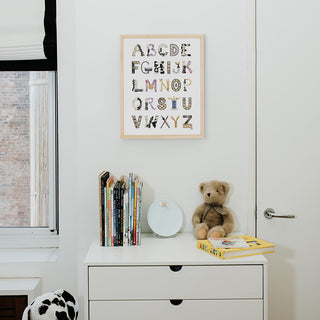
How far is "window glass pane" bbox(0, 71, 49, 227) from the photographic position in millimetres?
2088

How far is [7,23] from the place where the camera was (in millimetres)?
1914

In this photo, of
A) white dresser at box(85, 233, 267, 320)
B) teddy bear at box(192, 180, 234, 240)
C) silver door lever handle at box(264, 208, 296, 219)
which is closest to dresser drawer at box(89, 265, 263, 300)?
white dresser at box(85, 233, 267, 320)

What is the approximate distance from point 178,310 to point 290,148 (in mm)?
930

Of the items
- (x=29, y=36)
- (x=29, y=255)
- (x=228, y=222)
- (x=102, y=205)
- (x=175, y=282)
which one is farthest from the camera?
(x=29, y=255)

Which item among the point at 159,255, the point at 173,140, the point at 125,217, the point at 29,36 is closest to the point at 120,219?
the point at 125,217

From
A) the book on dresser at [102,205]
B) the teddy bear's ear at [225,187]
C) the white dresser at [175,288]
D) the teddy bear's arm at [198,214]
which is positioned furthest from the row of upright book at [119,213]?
the teddy bear's ear at [225,187]

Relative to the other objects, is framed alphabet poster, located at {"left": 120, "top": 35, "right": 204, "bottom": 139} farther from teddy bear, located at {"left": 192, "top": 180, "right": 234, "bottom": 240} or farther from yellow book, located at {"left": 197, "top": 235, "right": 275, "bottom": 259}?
yellow book, located at {"left": 197, "top": 235, "right": 275, "bottom": 259}

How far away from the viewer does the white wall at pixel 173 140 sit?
180 centimetres

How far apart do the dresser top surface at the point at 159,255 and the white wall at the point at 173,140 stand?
0.23 metres

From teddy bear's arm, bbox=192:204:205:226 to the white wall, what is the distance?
2.0 inches

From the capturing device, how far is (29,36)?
75.1 inches

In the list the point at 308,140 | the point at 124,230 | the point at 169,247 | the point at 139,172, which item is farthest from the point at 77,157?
the point at 308,140

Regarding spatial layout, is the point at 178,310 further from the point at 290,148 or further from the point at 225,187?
the point at 290,148

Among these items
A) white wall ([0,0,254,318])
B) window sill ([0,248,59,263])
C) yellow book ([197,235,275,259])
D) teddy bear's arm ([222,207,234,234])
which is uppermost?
white wall ([0,0,254,318])
